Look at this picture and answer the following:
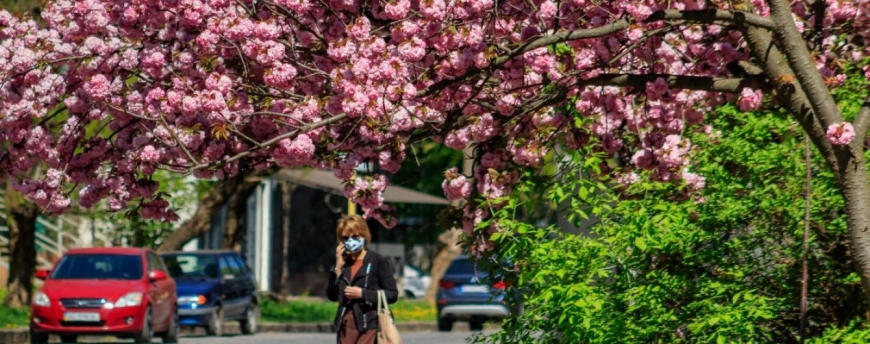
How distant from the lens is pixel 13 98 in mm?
11617

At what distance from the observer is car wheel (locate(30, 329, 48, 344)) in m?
23.2

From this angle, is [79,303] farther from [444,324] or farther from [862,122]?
[862,122]

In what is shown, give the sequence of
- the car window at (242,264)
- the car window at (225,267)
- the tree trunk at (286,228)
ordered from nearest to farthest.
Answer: the car window at (225,267)
the car window at (242,264)
the tree trunk at (286,228)

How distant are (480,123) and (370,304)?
202 cm

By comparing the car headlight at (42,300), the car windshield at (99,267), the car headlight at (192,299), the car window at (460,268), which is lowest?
the car headlight at (42,300)

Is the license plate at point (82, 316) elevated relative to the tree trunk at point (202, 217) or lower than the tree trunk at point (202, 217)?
lower

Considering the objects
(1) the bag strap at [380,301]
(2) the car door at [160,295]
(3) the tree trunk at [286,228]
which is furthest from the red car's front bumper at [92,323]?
(3) the tree trunk at [286,228]

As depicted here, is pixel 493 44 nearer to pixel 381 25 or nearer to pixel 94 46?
pixel 381 25

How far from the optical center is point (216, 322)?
92.7 ft

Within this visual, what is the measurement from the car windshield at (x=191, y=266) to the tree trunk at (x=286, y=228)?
13731 mm

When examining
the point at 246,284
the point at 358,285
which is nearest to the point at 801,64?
the point at 358,285

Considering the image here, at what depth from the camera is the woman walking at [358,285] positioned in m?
12.2

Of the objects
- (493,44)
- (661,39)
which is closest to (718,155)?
(661,39)

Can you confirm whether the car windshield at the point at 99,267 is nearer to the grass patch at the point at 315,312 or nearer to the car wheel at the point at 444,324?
the car wheel at the point at 444,324
